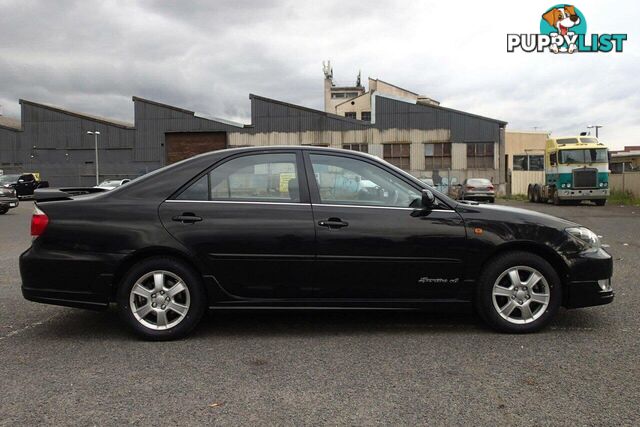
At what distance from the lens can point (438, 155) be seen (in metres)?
42.9

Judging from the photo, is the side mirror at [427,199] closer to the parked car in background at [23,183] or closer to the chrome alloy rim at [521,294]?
the chrome alloy rim at [521,294]

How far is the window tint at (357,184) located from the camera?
4.47 meters

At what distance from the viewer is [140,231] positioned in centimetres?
429

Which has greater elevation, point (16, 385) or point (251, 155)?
point (251, 155)

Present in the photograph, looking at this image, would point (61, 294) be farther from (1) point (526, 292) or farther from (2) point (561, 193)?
(2) point (561, 193)

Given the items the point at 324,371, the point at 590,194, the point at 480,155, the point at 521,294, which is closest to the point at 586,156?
the point at 590,194

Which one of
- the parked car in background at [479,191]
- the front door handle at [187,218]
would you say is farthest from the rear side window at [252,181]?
the parked car in background at [479,191]

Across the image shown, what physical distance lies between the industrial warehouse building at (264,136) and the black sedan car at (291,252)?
37.9m

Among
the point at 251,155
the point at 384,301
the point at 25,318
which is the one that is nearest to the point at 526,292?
the point at 384,301

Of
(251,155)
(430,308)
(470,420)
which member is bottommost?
(470,420)

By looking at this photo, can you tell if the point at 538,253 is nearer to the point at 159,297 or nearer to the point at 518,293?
the point at 518,293

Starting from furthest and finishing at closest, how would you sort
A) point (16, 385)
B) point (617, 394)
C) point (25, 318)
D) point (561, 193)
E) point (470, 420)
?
point (561, 193), point (25, 318), point (16, 385), point (617, 394), point (470, 420)

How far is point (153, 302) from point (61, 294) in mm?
759

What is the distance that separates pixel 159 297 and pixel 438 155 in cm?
4039
